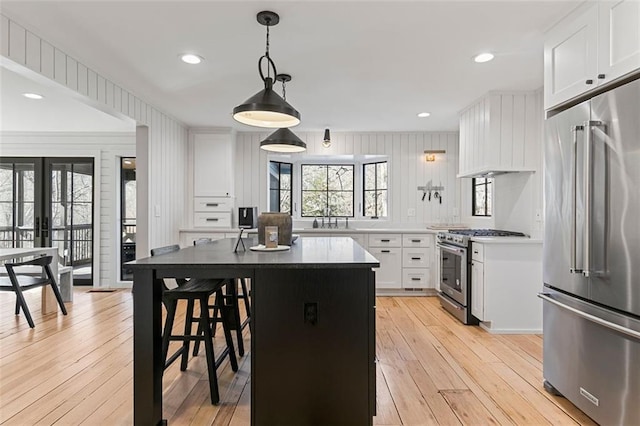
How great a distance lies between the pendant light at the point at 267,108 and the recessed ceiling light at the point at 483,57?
1.65 meters

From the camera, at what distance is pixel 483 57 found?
9.75 feet

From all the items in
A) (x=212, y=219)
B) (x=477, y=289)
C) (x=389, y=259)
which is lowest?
(x=477, y=289)

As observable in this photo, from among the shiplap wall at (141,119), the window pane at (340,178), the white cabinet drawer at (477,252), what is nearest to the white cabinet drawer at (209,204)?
the shiplap wall at (141,119)

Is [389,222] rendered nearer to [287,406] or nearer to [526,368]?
[526,368]

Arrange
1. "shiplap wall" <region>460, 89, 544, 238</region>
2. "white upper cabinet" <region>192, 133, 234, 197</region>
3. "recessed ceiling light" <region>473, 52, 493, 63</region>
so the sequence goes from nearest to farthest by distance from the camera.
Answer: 1. "recessed ceiling light" <region>473, 52, 493, 63</region>
2. "shiplap wall" <region>460, 89, 544, 238</region>
3. "white upper cabinet" <region>192, 133, 234, 197</region>

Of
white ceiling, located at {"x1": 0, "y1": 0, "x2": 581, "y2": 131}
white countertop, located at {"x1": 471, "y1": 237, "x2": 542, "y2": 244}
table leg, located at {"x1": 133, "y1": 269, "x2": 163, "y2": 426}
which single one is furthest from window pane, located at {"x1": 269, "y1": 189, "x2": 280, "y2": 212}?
table leg, located at {"x1": 133, "y1": 269, "x2": 163, "y2": 426}

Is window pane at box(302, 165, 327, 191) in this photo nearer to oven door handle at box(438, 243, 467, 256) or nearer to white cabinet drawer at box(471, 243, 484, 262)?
oven door handle at box(438, 243, 467, 256)

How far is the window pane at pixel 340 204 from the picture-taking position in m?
6.18

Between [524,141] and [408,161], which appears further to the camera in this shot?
[408,161]

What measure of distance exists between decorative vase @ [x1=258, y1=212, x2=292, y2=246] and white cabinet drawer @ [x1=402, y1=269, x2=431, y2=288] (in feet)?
9.46

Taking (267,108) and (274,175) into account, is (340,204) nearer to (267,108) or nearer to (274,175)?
(274,175)

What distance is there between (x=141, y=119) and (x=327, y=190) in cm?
306

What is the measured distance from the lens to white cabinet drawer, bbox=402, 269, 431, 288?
5.17m

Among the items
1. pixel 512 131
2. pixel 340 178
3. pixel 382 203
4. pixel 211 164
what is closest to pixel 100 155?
pixel 211 164
